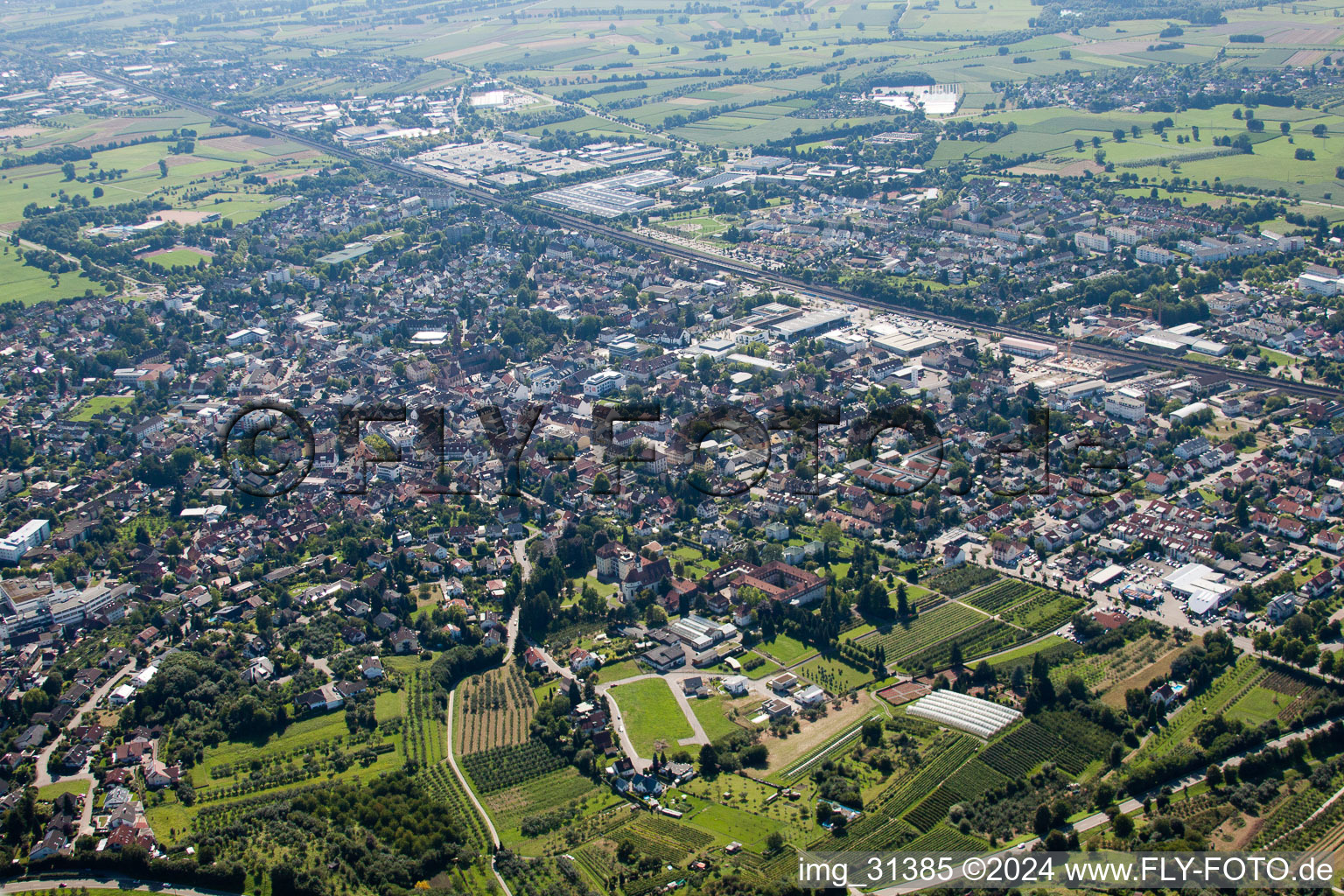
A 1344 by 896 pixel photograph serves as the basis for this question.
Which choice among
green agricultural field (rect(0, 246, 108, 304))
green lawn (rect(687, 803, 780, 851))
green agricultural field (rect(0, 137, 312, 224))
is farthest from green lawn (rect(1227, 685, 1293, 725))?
green agricultural field (rect(0, 137, 312, 224))

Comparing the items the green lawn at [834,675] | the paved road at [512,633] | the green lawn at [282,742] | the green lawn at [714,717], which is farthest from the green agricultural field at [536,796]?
the green lawn at [834,675]

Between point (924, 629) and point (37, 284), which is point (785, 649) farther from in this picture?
point (37, 284)

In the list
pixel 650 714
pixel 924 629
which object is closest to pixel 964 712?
pixel 924 629

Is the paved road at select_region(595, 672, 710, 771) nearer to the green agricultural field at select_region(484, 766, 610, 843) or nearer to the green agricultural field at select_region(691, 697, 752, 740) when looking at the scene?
the green agricultural field at select_region(691, 697, 752, 740)

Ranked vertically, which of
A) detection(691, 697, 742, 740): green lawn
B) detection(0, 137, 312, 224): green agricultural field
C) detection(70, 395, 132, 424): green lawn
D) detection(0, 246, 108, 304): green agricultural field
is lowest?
detection(691, 697, 742, 740): green lawn

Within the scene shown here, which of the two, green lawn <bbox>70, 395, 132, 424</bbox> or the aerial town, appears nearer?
the aerial town

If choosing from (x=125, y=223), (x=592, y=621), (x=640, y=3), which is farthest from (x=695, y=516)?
(x=640, y=3)
